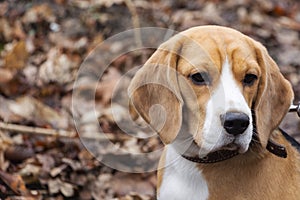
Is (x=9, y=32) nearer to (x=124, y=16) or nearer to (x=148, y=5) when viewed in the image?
(x=124, y=16)

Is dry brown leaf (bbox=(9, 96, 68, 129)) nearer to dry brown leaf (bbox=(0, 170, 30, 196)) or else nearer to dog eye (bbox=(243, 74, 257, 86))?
dry brown leaf (bbox=(0, 170, 30, 196))

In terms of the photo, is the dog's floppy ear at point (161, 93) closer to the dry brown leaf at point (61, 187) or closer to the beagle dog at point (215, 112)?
the beagle dog at point (215, 112)

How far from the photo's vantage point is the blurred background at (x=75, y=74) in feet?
18.9

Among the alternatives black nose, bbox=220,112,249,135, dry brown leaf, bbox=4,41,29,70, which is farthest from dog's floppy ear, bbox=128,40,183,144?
dry brown leaf, bbox=4,41,29,70

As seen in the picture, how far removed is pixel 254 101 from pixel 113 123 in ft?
9.20

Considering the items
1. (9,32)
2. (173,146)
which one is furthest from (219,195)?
(9,32)

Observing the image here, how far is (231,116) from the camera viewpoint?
3738mm

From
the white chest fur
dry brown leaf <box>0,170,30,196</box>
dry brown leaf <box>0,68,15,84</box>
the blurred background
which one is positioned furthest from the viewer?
dry brown leaf <box>0,68,15,84</box>

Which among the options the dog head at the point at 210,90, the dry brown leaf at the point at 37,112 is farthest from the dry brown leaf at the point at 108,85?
the dog head at the point at 210,90

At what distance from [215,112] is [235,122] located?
148 millimetres

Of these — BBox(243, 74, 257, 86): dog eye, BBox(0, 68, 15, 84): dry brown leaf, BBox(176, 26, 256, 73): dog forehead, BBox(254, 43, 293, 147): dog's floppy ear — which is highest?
BBox(176, 26, 256, 73): dog forehead

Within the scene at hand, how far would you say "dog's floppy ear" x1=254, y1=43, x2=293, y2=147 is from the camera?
13.4 feet

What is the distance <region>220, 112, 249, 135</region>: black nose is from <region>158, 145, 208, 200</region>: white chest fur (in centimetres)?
50

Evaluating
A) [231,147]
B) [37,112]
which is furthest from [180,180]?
[37,112]
